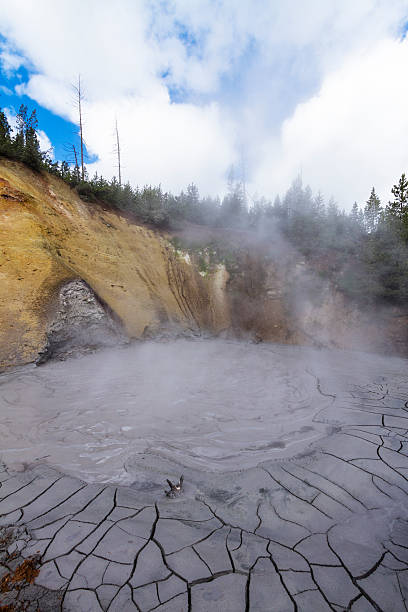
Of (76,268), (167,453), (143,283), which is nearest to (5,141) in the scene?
(76,268)

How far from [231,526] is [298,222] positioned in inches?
525

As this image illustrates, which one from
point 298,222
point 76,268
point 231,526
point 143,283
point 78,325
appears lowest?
point 231,526

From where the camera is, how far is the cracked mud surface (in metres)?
1.63

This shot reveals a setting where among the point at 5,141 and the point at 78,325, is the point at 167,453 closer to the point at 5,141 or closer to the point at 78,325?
the point at 78,325

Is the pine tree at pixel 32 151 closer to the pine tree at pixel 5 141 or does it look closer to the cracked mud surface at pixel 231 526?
the pine tree at pixel 5 141

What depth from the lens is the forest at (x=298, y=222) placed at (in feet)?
32.3

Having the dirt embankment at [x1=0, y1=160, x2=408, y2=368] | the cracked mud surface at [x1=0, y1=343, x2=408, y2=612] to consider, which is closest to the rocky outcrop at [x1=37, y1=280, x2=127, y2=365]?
the dirt embankment at [x1=0, y1=160, x2=408, y2=368]

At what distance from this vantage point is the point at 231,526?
212 cm

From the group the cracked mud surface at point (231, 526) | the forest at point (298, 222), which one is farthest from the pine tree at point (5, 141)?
the cracked mud surface at point (231, 526)

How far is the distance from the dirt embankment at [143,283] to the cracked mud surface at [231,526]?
4.63m

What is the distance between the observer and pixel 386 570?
5.86 ft

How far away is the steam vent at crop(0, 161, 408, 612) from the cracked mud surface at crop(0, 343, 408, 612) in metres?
0.01

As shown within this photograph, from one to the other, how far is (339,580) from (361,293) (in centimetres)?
1025

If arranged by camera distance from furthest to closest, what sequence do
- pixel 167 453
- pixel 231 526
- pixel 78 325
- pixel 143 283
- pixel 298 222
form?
pixel 298 222, pixel 143 283, pixel 78 325, pixel 167 453, pixel 231 526
